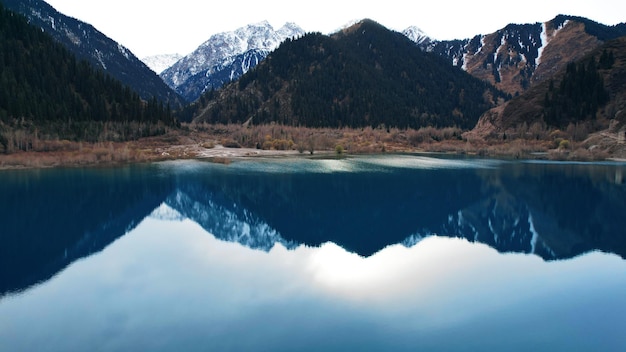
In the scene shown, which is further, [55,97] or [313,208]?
[55,97]

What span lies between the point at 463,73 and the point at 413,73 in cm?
3074

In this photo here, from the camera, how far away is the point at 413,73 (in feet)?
594

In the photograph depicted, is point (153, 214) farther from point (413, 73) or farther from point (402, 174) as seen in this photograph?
point (413, 73)

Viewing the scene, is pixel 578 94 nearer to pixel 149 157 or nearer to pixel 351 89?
pixel 149 157

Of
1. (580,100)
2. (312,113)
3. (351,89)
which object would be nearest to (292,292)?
(580,100)

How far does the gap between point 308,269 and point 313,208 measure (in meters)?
12.2

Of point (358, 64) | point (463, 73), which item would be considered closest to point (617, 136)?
point (358, 64)

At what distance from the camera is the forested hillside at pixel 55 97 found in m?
57.9

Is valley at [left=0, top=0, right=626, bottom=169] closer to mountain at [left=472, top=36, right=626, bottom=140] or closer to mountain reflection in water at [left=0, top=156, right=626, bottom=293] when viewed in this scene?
mountain at [left=472, top=36, right=626, bottom=140]

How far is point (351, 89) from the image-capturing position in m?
148

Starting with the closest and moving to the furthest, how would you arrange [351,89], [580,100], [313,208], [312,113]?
[313,208] < [580,100] < [312,113] < [351,89]

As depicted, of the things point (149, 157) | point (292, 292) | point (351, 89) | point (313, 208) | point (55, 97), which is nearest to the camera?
point (292, 292)

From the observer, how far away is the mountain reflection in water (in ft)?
62.6

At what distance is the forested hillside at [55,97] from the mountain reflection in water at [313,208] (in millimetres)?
19468
